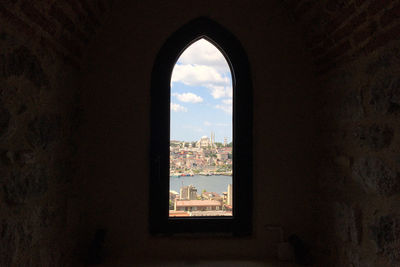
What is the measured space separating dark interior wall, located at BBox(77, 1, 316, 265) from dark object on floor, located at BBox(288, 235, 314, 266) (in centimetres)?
11

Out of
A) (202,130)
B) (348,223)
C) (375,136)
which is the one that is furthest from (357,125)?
(202,130)

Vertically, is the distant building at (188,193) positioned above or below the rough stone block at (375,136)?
below

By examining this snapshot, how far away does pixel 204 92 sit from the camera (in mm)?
2119

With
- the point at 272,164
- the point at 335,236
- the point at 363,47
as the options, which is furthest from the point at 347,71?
the point at 335,236

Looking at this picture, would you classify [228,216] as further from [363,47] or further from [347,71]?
[363,47]

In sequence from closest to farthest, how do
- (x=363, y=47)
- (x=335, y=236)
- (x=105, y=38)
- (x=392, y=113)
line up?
(x=392, y=113) < (x=363, y=47) < (x=335, y=236) < (x=105, y=38)

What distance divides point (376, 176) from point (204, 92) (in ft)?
4.20

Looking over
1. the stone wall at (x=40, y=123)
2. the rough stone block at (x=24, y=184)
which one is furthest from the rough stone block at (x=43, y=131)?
the rough stone block at (x=24, y=184)

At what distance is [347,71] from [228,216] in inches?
51.5

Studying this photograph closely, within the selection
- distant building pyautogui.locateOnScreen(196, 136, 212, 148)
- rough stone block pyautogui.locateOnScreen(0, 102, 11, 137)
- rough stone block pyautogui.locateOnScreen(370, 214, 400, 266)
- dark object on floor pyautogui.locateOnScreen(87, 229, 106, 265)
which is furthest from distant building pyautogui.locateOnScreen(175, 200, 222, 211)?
rough stone block pyautogui.locateOnScreen(0, 102, 11, 137)

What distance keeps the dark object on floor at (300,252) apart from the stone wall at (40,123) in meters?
1.57

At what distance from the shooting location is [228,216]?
204cm

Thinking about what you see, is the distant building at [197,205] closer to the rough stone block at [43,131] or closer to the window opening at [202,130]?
the window opening at [202,130]

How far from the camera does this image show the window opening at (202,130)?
2.07 meters
